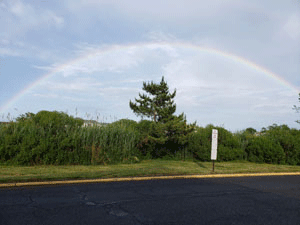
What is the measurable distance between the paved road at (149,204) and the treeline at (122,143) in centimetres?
639

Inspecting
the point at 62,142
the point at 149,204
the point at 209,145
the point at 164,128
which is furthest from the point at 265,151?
the point at 149,204

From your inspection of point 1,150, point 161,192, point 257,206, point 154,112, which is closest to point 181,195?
point 161,192

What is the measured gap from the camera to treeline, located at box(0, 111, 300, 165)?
48.3ft

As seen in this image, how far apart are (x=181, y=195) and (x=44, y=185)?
4.35 metres

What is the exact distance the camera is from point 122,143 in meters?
16.8

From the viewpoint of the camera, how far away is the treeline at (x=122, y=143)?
48.3ft

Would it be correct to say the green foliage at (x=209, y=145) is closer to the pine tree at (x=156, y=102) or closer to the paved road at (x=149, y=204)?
the pine tree at (x=156, y=102)

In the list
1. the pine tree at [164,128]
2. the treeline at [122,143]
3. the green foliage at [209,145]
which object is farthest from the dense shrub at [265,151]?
the pine tree at [164,128]

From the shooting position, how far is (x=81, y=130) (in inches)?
637

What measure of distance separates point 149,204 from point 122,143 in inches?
403

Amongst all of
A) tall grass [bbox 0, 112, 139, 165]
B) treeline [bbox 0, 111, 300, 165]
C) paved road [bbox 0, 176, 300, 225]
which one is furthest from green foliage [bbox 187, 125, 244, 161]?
paved road [bbox 0, 176, 300, 225]

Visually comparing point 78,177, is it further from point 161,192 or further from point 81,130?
point 81,130

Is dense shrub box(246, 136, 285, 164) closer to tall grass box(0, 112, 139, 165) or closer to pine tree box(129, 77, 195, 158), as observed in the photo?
pine tree box(129, 77, 195, 158)

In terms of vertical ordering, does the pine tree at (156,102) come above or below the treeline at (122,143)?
above
